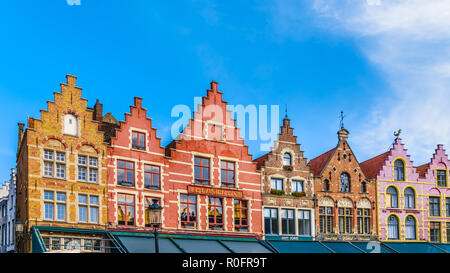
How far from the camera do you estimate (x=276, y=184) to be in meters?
35.3

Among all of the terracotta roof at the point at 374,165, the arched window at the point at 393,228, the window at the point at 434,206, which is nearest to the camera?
the arched window at the point at 393,228

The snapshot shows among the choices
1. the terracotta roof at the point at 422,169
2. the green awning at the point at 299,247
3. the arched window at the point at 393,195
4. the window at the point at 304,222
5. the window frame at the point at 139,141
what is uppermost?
the window frame at the point at 139,141

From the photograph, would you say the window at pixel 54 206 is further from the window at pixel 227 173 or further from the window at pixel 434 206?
the window at pixel 434 206

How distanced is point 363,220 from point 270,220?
6.58 metres

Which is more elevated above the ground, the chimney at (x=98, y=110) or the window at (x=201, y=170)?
the chimney at (x=98, y=110)

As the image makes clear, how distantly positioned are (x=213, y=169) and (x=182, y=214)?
329 centimetres

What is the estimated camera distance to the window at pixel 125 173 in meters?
30.6

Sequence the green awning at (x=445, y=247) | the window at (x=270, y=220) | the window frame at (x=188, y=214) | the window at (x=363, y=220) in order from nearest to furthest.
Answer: the window frame at (x=188, y=214) < the window at (x=270, y=220) < the window at (x=363, y=220) < the green awning at (x=445, y=247)

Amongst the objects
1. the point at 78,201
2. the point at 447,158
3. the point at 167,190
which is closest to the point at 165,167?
the point at 167,190

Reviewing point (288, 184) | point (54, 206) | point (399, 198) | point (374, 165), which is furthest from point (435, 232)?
point (54, 206)

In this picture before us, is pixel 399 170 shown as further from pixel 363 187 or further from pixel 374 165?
pixel 363 187

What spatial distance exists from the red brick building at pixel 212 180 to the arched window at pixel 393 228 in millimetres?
9367

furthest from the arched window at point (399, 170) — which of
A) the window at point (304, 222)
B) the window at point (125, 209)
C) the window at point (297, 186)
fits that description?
the window at point (125, 209)

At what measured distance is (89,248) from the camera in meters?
28.4
